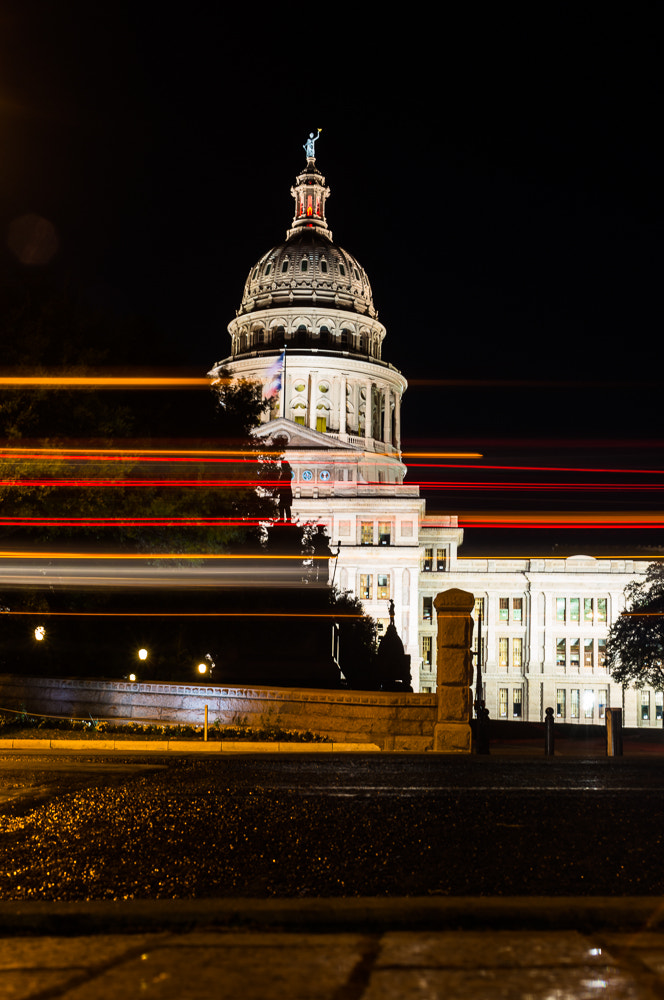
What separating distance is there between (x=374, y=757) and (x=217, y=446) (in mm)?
22616

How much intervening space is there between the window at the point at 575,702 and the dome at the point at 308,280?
4721 centimetres

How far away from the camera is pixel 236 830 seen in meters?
8.37

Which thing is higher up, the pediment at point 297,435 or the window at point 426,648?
the pediment at point 297,435

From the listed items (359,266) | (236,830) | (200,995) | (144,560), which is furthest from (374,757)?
(359,266)

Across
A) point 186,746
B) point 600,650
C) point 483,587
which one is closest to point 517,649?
point 483,587

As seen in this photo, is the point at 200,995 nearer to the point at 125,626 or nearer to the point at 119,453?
the point at 119,453

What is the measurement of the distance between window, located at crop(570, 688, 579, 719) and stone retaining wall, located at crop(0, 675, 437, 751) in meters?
69.5

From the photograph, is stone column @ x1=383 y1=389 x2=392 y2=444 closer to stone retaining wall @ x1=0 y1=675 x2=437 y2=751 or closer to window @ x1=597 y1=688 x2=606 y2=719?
window @ x1=597 y1=688 x2=606 y2=719

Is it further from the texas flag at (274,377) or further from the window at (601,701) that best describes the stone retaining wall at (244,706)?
the texas flag at (274,377)

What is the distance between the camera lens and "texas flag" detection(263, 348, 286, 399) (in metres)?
110

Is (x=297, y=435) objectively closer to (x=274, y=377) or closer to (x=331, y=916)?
(x=274, y=377)

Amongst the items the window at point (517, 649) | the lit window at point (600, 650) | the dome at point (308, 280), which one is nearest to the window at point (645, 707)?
the lit window at point (600, 650)

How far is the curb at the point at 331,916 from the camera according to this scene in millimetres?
5609

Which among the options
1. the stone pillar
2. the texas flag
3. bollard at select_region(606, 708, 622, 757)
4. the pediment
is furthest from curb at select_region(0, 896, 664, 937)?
the texas flag
